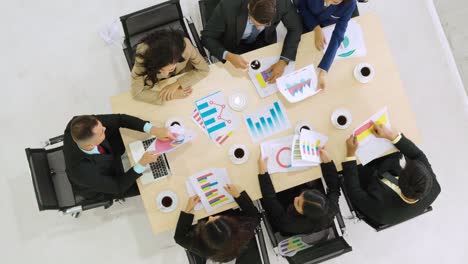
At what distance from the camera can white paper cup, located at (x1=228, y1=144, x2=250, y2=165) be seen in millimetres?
2166

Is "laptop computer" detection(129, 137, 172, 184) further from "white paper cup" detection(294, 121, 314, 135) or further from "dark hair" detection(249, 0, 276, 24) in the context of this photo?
"dark hair" detection(249, 0, 276, 24)

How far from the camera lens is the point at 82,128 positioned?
1932mm

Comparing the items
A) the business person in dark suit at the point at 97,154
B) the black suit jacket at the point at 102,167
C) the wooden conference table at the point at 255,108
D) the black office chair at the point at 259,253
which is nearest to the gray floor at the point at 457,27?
the wooden conference table at the point at 255,108

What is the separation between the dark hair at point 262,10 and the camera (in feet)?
6.52

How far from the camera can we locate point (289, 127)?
7.27 feet

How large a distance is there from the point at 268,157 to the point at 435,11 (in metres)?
2.18

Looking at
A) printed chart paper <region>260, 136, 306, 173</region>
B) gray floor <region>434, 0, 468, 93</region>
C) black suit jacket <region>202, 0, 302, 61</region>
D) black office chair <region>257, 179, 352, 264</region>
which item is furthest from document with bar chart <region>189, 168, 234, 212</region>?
gray floor <region>434, 0, 468, 93</region>

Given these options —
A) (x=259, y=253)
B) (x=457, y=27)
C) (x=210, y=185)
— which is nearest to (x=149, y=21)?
(x=210, y=185)

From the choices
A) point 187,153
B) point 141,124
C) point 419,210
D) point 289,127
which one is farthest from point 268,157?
point 419,210

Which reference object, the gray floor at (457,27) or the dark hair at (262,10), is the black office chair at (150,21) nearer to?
the dark hair at (262,10)

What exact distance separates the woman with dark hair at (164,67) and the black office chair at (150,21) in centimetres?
32

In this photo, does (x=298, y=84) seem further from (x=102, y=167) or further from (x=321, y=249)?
(x=102, y=167)

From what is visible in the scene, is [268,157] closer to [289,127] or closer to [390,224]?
[289,127]

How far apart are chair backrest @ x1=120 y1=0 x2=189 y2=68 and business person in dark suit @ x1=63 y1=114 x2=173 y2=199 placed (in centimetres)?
57
